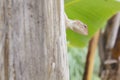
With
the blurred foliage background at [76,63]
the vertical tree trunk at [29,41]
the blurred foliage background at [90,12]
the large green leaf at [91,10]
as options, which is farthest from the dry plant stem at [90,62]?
the blurred foliage background at [76,63]

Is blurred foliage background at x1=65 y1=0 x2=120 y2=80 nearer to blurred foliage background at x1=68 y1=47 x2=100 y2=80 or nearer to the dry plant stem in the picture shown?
the dry plant stem

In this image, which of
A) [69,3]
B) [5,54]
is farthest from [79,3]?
[5,54]

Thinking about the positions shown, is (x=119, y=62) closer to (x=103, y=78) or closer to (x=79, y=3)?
(x=103, y=78)

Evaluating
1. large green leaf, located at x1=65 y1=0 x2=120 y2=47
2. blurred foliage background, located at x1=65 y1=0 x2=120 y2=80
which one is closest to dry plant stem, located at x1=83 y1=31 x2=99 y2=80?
blurred foliage background, located at x1=65 y1=0 x2=120 y2=80

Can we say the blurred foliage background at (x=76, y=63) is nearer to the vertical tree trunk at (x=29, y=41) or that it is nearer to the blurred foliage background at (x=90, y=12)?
the blurred foliage background at (x=90, y=12)

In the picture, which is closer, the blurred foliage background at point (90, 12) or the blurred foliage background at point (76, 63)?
the blurred foliage background at point (90, 12)

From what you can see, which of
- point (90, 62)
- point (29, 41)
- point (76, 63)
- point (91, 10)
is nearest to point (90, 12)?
point (91, 10)

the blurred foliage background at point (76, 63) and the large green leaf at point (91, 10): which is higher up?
the large green leaf at point (91, 10)

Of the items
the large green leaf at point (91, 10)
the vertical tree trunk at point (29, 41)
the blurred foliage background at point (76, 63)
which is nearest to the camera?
the vertical tree trunk at point (29, 41)

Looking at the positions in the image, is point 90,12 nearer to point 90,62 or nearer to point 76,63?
point 90,62
